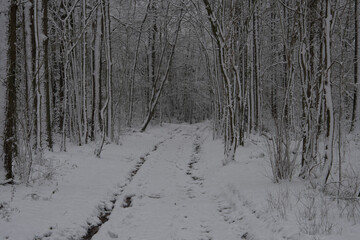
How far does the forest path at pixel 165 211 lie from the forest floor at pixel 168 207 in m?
0.02

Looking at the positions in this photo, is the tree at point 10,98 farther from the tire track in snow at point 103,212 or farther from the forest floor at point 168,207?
the tire track in snow at point 103,212

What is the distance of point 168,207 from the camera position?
6387mm

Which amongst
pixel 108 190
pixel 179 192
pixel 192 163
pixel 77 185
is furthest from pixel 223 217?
pixel 192 163

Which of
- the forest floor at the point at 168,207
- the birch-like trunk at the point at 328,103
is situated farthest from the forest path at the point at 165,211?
the birch-like trunk at the point at 328,103

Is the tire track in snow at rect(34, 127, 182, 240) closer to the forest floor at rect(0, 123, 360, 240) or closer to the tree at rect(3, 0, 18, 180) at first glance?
the forest floor at rect(0, 123, 360, 240)

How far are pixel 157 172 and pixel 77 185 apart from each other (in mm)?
2861

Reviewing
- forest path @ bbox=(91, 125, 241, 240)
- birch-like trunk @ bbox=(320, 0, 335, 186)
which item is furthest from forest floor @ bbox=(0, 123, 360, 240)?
birch-like trunk @ bbox=(320, 0, 335, 186)

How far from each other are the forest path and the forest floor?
15mm

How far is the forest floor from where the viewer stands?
4.60 metres

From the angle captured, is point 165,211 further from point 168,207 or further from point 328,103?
point 328,103

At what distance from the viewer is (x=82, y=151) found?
12.4 m

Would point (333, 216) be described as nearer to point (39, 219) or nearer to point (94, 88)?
point (39, 219)

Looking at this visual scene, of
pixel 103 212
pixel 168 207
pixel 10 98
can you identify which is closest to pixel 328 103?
pixel 168 207

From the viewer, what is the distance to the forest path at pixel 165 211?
504 cm
